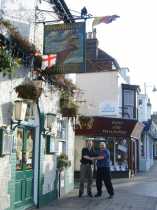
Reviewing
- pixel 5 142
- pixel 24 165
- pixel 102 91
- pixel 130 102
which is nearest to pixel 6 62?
pixel 5 142

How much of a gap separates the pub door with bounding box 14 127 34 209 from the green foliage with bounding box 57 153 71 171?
2.27 m

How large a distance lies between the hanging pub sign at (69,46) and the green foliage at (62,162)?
378cm

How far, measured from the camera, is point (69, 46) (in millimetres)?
11477

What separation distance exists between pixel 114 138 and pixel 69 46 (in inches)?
485

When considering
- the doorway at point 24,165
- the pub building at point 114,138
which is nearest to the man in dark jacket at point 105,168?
the doorway at point 24,165

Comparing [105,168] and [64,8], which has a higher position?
[64,8]

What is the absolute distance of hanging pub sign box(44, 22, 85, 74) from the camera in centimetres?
1141

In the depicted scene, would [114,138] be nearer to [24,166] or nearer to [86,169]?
[86,169]

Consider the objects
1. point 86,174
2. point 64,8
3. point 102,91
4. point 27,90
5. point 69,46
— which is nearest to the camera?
point 27,90

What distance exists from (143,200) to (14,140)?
5241 millimetres

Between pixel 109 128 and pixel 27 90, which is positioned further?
pixel 109 128

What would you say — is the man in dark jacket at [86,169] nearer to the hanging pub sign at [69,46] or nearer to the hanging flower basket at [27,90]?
the hanging pub sign at [69,46]

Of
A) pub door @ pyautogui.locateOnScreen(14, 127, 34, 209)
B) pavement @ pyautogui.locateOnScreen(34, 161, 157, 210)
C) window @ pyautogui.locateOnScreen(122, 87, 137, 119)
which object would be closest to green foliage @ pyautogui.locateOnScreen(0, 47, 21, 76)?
pub door @ pyautogui.locateOnScreen(14, 127, 34, 209)

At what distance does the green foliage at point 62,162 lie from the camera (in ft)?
47.3
